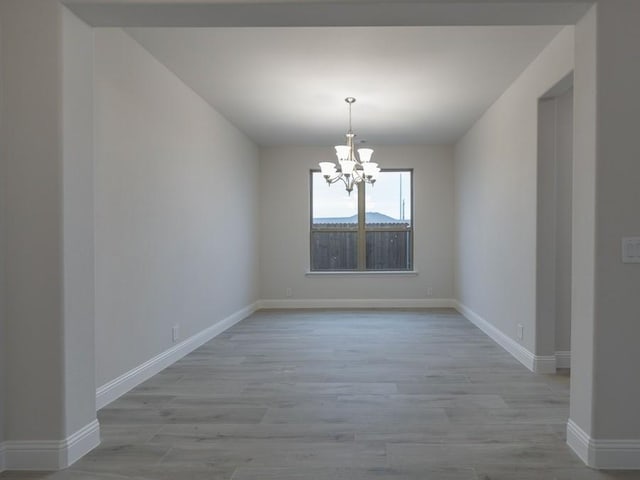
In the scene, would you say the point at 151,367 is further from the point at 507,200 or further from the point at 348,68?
the point at 507,200

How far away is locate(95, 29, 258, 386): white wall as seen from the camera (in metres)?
3.06

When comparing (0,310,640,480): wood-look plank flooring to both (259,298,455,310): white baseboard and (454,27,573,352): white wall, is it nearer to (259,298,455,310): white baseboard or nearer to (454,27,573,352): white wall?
(454,27,573,352): white wall

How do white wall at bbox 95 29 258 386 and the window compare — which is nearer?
white wall at bbox 95 29 258 386

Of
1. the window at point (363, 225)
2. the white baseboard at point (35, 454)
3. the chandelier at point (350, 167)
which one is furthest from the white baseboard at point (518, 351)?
the white baseboard at point (35, 454)

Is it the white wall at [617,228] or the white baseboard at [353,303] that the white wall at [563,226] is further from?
the white baseboard at [353,303]

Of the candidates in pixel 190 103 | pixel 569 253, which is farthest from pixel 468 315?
pixel 190 103

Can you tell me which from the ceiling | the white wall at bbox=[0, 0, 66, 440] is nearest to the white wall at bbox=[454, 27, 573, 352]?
the ceiling

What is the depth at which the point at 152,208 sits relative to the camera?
372 centimetres

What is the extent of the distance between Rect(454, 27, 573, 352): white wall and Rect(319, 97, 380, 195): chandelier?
1385 millimetres

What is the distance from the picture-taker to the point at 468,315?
247 inches

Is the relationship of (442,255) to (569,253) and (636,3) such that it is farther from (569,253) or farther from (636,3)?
(636,3)

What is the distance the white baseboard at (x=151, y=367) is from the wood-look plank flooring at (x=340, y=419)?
70 millimetres

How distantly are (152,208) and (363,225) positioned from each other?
174 inches

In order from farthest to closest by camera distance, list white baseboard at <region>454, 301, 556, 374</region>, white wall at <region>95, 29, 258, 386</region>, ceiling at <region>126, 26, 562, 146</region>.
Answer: white baseboard at <region>454, 301, 556, 374</region> < ceiling at <region>126, 26, 562, 146</region> < white wall at <region>95, 29, 258, 386</region>
